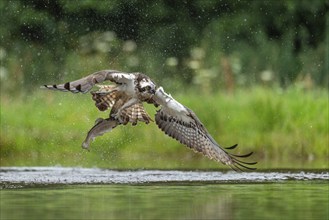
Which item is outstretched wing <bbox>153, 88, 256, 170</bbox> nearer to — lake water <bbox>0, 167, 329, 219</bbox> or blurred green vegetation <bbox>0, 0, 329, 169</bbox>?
lake water <bbox>0, 167, 329, 219</bbox>

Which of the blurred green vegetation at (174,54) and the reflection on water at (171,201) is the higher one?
the blurred green vegetation at (174,54)

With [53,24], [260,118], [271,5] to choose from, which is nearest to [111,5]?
[53,24]

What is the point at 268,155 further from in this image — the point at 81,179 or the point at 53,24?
the point at 53,24

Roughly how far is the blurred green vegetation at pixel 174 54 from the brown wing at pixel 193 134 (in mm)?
4552

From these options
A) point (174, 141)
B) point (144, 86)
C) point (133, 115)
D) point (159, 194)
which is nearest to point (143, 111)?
point (133, 115)

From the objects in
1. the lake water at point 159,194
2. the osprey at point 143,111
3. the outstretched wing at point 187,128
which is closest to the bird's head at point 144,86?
the osprey at point 143,111

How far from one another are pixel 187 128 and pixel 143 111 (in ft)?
1.59

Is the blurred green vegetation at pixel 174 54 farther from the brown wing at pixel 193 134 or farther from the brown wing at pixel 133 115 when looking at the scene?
the brown wing at pixel 133 115

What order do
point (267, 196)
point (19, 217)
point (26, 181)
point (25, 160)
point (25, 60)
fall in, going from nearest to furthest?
point (19, 217) → point (267, 196) → point (26, 181) → point (25, 160) → point (25, 60)

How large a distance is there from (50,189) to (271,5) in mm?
11882

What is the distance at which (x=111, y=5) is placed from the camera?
22938 mm

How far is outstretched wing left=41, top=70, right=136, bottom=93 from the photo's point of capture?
11.2 meters

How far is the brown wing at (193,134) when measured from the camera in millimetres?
12445

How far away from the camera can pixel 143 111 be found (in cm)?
1249
